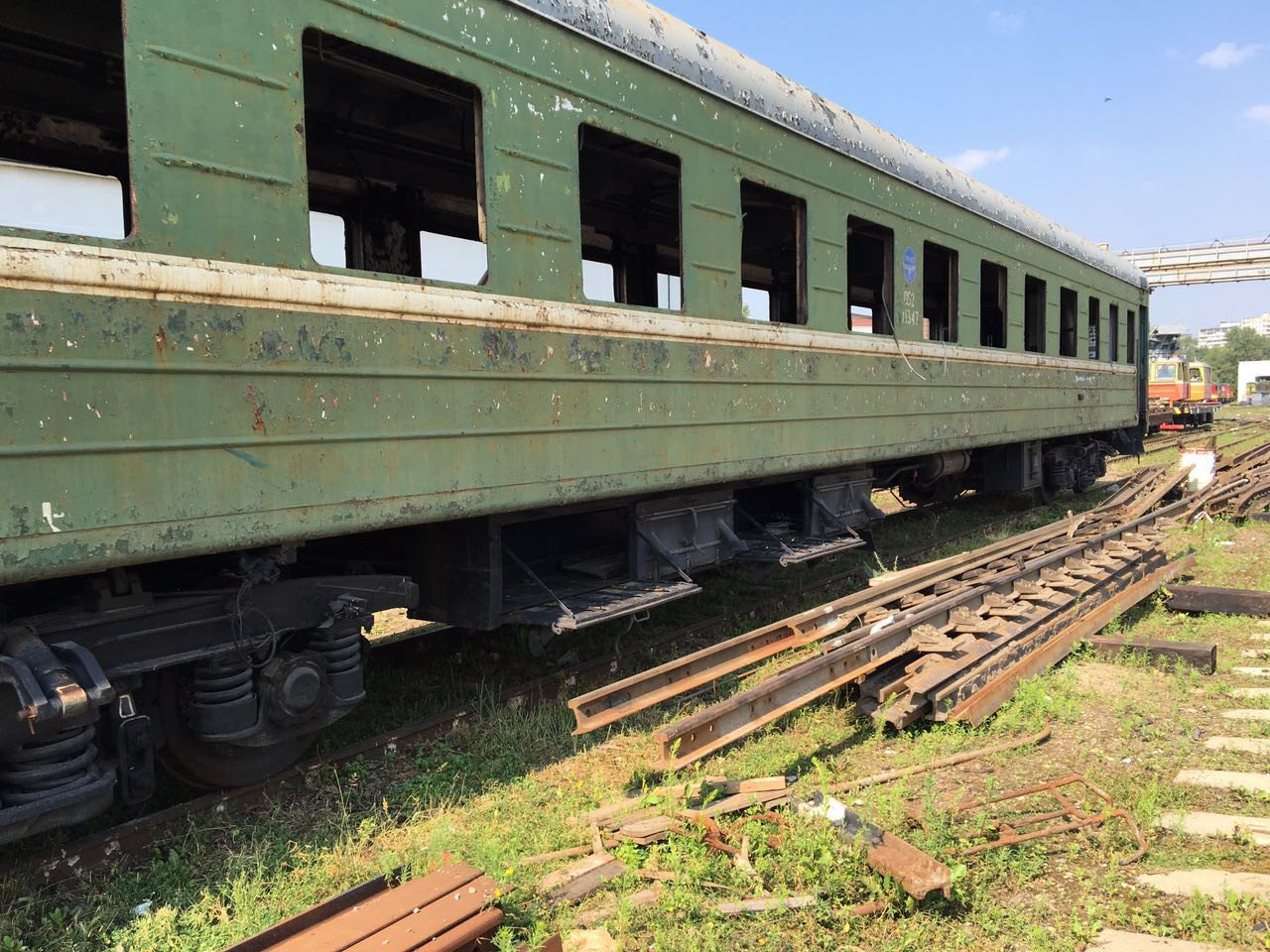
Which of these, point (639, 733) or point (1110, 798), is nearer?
point (1110, 798)

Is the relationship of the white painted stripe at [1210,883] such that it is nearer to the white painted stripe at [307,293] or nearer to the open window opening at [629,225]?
the white painted stripe at [307,293]

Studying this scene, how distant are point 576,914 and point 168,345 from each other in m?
2.29

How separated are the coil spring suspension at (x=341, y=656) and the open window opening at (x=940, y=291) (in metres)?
5.58

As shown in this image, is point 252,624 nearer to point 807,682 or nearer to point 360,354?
point 360,354

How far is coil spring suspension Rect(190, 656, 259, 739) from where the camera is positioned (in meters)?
3.43

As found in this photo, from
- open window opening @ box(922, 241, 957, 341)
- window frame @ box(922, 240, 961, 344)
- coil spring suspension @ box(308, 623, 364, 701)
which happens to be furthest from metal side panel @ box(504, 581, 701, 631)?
window frame @ box(922, 240, 961, 344)

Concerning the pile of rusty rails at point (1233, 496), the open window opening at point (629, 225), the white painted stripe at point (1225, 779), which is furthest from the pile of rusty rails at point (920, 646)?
the pile of rusty rails at point (1233, 496)

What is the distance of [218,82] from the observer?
306cm

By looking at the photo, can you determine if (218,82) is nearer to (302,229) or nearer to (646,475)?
(302,229)

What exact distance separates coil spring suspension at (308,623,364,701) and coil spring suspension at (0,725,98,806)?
95 cm

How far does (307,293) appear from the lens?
10.7 feet

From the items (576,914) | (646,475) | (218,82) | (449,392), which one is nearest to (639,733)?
(646,475)

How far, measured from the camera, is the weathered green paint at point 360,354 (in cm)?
274

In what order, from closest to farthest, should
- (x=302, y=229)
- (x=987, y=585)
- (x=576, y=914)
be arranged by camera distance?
(x=576, y=914)
(x=302, y=229)
(x=987, y=585)
